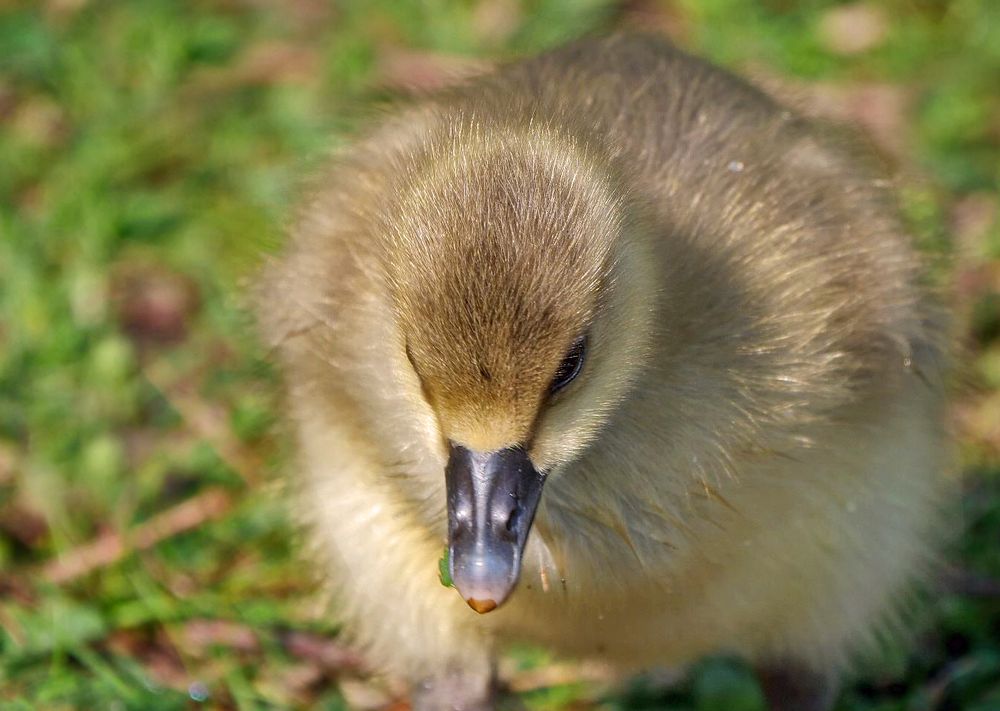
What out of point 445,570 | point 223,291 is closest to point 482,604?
point 445,570

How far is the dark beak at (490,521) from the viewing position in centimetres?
207

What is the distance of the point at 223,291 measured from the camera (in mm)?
3729

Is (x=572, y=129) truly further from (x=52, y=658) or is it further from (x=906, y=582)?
(x=52, y=658)

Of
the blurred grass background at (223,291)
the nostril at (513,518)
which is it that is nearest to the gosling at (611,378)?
the nostril at (513,518)

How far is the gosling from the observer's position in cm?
208

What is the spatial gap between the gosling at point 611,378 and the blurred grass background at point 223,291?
0.84 ft

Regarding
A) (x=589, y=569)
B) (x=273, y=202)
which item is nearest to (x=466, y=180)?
(x=589, y=569)

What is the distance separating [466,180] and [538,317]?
0.75 feet

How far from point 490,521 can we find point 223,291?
180 cm

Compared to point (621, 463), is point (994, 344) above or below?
above

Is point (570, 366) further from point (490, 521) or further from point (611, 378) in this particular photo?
point (490, 521)

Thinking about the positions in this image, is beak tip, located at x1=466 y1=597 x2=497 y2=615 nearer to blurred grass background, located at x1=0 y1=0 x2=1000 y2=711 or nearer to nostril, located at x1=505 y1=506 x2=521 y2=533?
nostril, located at x1=505 y1=506 x2=521 y2=533

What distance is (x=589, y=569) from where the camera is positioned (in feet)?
7.81

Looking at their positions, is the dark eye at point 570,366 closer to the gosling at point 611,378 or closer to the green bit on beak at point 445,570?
the gosling at point 611,378
